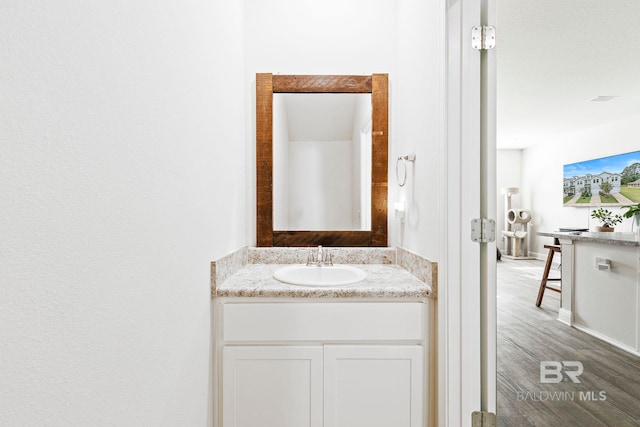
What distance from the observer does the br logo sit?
2.32m

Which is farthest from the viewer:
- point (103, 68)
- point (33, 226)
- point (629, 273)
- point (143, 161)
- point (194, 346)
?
point (629, 273)

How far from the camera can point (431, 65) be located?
1.47 meters

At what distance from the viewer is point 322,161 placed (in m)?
2.12

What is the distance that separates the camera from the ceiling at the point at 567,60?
2.63m

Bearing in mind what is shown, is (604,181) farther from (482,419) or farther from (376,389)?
(376,389)

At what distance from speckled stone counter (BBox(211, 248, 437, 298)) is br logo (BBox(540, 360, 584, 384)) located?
56.1 inches

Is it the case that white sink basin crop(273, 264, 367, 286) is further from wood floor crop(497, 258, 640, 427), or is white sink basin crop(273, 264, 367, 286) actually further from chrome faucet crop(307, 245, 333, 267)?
wood floor crop(497, 258, 640, 427)

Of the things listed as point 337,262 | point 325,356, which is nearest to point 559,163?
point 337,262

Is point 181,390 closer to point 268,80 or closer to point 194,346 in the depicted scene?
point 194,346

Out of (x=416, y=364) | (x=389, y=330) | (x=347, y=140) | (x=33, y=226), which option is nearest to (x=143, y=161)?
(x=33, y=226)

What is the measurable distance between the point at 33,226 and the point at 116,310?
29 cm

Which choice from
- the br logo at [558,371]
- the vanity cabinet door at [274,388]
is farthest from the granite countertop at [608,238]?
the vanity cabinet door at [274,388]

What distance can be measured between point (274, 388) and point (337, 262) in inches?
32.1

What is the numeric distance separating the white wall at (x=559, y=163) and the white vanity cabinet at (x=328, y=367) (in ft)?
19.5
